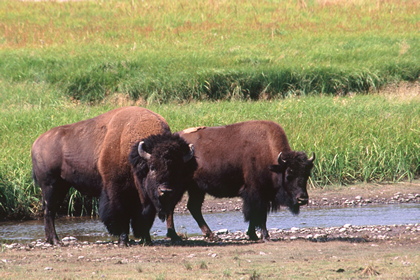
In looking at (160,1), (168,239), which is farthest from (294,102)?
(160,1)

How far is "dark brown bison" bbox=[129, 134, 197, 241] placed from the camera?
27.4ft

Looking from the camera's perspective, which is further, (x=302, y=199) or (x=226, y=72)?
(x=226, y=72)

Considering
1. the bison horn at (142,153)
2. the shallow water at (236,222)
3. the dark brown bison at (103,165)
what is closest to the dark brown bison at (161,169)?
the bison horn at (142,153)

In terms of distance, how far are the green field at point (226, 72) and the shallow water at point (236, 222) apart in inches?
29.6

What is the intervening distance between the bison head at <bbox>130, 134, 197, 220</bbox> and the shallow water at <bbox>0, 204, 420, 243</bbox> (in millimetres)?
2161

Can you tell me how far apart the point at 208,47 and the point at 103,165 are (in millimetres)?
17100

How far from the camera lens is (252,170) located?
996cm

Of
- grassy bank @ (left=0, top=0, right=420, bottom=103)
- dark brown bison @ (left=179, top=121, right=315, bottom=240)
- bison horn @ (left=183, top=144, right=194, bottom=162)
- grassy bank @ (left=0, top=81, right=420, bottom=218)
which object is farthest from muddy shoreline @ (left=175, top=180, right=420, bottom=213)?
grassy bank @ (left=0, top=0, right=420, bottom=103)

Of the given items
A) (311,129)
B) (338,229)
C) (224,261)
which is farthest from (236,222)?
(224,261)

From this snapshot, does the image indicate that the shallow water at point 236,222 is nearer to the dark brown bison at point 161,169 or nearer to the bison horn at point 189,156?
the dark brown bison at point 161,169

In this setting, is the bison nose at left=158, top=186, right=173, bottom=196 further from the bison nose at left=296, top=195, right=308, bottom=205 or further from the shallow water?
the shallow water

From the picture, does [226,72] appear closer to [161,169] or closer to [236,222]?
[236,222]

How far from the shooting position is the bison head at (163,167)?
8.36m

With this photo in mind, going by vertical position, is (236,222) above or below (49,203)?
below
